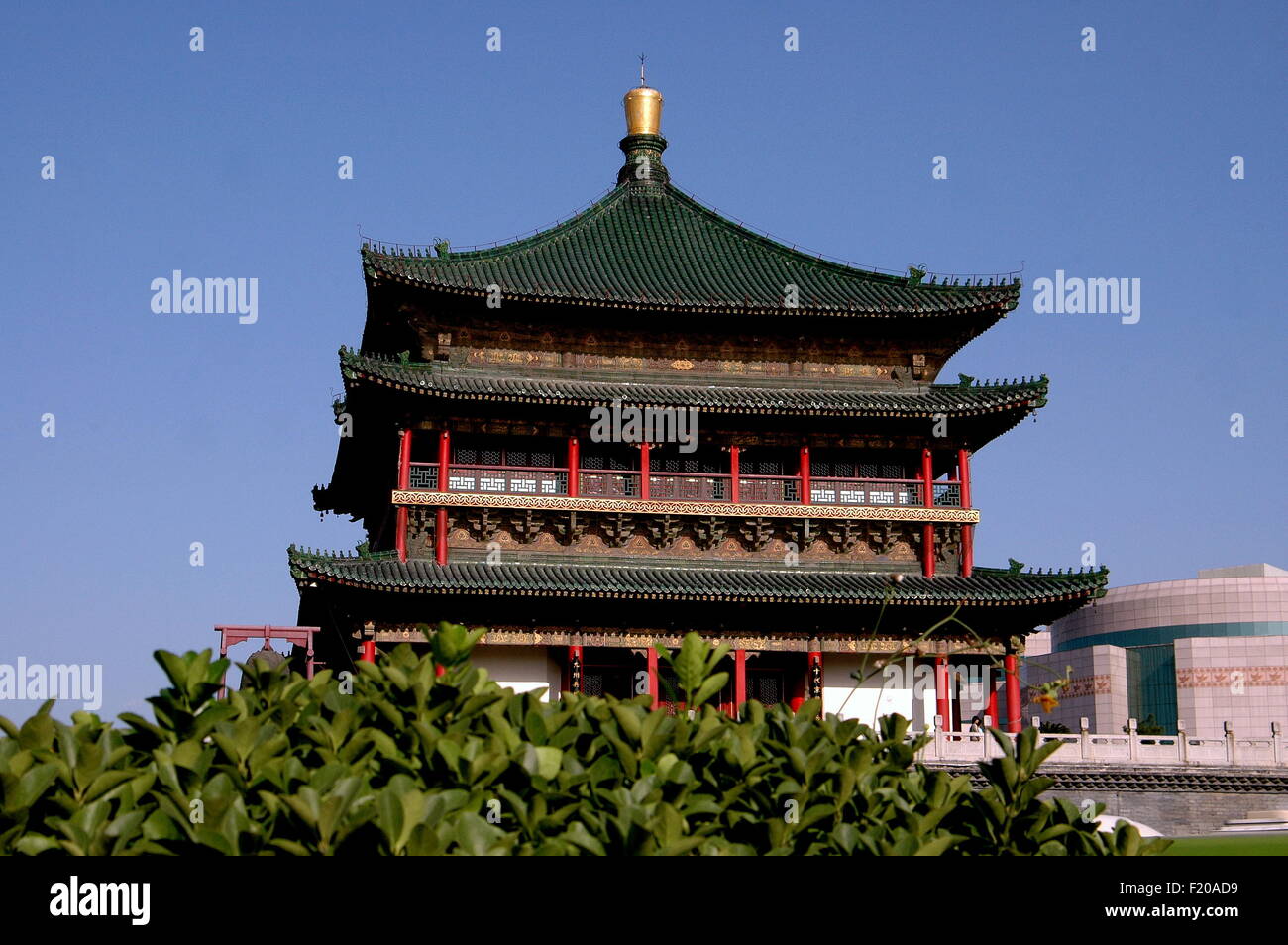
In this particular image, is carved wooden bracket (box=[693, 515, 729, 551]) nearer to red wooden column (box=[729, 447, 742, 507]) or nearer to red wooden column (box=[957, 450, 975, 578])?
red wooden column (box=[729, 447, 742, 507])

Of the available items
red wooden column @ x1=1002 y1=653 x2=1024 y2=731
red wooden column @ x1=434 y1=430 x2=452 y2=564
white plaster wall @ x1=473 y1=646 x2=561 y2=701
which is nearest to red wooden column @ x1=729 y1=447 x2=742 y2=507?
white plaster wall @ x1=473 y1=646 x2=561 y2=701

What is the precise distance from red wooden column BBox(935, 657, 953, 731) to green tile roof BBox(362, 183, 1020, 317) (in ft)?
31.1

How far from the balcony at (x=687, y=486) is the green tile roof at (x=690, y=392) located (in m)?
1.95

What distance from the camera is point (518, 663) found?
36969 mm

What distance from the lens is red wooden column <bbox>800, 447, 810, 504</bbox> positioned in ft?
127

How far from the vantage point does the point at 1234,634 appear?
87.6 metres

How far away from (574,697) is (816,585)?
28164 millimetres

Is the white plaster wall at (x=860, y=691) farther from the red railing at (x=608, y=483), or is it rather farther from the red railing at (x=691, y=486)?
the red railing at (x=608, y=483)

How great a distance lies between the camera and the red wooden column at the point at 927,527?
38.9 meters

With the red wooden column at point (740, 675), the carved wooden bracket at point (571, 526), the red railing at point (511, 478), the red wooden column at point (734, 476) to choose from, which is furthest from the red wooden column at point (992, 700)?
the red railing at point (511, 478)

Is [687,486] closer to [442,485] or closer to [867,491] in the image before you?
[867,491]

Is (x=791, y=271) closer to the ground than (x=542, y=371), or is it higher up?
higher up
